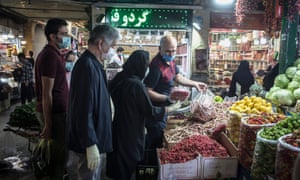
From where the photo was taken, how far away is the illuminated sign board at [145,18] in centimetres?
607

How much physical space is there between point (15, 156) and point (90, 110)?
344 cm

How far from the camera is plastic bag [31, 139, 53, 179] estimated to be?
328 centimetres

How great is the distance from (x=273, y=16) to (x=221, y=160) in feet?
6.83

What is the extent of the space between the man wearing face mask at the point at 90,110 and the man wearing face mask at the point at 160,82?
1201 millimetres

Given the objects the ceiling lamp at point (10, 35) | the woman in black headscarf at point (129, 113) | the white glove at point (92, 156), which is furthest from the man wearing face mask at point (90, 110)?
the ceiling lamp at point (10, 35)

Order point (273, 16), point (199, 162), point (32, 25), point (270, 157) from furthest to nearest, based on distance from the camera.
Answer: point (32, 25) → point (273, 16) → point (199, 162) → point (270, 157)

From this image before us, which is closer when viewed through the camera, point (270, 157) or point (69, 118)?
point (270, 157)

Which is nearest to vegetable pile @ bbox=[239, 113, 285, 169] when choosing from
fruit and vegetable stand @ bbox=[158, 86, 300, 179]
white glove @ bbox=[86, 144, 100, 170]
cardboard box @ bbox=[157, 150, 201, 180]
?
fruit and vegetable stand @ bbox=[158, 86, 300, 179]

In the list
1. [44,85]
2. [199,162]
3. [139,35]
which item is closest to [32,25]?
[139,35]

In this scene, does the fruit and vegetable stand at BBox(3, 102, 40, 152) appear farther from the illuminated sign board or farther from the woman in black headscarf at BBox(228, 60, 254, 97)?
the woman in black headscarf at BBox(228, 60, 254, 97)

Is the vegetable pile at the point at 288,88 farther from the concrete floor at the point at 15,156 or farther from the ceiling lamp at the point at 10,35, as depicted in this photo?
the ceiling lamp at the point at 10,35

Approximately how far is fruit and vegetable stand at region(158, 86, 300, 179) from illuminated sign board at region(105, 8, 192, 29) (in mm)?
2728

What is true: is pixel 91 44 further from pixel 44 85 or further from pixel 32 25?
pixel 32 25

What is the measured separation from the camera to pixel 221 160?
9.13 feet
